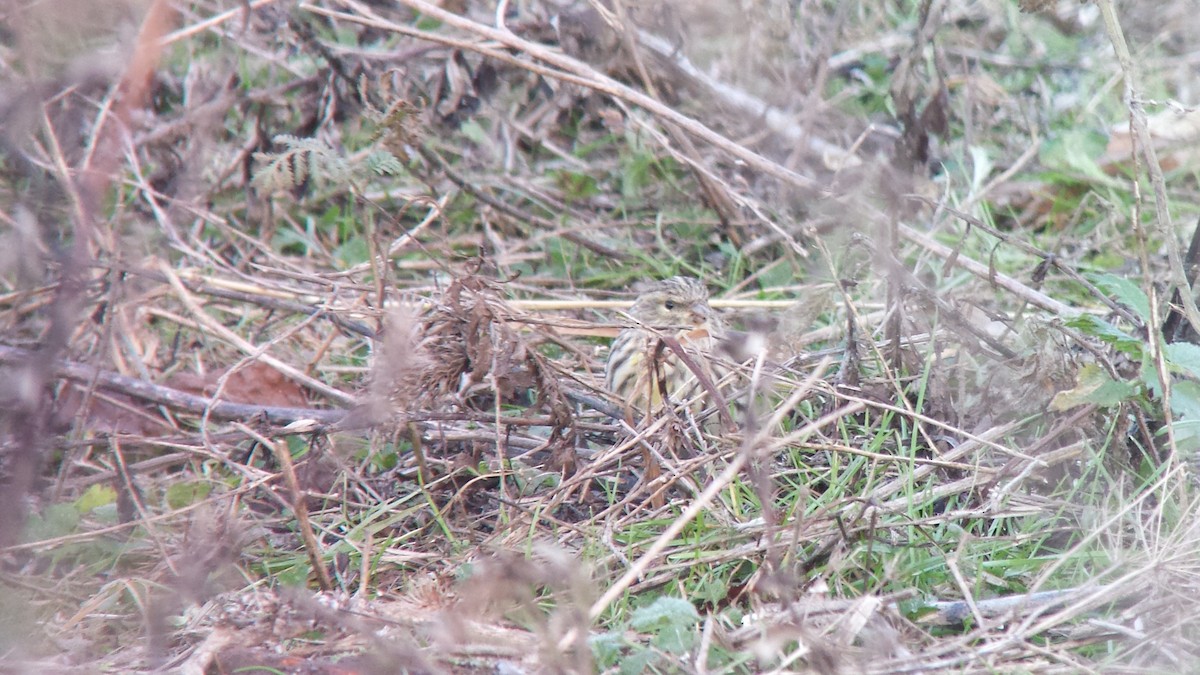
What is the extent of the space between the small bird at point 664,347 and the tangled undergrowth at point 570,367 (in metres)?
0.14

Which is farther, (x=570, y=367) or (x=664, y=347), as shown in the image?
(x=570, y=367)

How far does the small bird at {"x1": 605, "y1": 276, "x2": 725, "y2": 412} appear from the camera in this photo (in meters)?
4.24

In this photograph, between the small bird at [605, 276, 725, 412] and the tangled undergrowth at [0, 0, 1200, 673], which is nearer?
the tangled undergrowth at [0, 0, 1200, 673]

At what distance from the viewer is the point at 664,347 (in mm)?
4074

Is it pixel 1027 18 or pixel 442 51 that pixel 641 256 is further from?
pixel 1027 18

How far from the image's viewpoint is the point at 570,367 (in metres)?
5.01

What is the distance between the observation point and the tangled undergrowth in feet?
10.8

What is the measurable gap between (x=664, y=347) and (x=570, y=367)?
99 centimetres

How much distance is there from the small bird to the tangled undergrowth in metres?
0.14

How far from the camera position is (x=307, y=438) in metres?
4.62

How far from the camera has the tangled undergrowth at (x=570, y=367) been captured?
10.8 ft

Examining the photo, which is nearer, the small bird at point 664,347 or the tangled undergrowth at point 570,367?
the tangled undergrowth at point 570,367

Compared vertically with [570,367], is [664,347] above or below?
above

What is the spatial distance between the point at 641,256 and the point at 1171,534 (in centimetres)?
305
